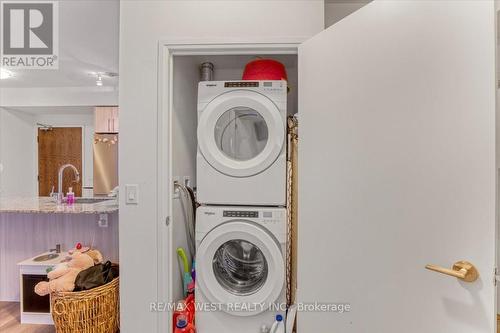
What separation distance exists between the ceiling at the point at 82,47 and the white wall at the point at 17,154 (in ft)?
1.96

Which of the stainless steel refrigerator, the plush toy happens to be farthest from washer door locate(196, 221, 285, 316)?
the stainless steel refrigerator

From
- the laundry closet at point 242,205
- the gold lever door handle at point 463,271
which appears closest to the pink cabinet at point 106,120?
the laundry closet at point 242,205

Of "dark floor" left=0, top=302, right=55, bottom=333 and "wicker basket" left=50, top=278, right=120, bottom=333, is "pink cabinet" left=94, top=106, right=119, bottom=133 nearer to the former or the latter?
"dark floor" left=0, top=302, right=55, bottom=333

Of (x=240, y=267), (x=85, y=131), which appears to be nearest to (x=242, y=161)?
(x=240, y=267)

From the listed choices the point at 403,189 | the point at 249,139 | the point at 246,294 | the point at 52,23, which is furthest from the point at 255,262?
the point at 52,23

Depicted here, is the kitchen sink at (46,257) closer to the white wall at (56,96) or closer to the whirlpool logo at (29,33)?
the whirlpool logo at (29,33)

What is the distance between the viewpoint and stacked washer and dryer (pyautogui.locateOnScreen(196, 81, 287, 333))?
66.0 inches

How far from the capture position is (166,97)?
1.55 m

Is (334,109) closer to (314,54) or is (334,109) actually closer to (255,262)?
(314,54)

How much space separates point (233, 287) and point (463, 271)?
1.34m

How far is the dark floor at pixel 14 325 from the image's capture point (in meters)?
1.94

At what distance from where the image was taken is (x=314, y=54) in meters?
1.37

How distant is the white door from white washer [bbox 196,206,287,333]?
0.84 ft

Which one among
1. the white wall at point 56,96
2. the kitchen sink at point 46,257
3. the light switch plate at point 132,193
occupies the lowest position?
the kitchen sink at point 46,257
